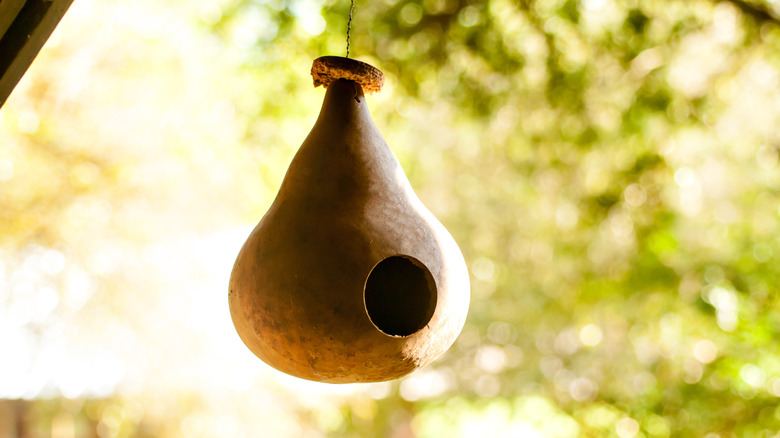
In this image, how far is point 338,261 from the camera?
1.22m

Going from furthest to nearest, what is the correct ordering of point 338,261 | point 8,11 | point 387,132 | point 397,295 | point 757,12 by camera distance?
point 387,132, point 757,12, point 397,295, point 338,261, point 8,11

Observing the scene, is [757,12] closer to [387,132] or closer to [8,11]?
[387,132]

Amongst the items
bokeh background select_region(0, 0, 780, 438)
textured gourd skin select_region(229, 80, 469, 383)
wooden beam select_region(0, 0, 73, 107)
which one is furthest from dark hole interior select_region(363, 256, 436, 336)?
bokeh background select_region(0, 0, 780, 438)

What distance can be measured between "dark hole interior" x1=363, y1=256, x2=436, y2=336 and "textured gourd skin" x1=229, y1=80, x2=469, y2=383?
19 centimetres

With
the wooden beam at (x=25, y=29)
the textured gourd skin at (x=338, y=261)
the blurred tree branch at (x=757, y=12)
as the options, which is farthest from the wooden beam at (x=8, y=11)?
the blurred tree branch at (x=757, y=12)

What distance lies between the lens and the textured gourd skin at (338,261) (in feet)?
3.96

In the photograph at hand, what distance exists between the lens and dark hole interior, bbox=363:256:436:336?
5.06 ft

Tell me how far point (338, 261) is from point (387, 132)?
3.70 m

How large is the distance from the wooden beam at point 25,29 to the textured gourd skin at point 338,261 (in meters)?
0.51

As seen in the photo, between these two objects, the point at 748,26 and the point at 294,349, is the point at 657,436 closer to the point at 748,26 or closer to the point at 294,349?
the point at 748,26

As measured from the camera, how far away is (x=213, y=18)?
408 cm

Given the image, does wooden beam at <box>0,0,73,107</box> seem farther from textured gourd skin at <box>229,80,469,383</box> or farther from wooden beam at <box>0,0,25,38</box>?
textured gourd skin at <box>229,80,469,383</box>

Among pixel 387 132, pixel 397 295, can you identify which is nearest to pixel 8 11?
pixel 397 295

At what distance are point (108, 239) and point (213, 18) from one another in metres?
1.68
